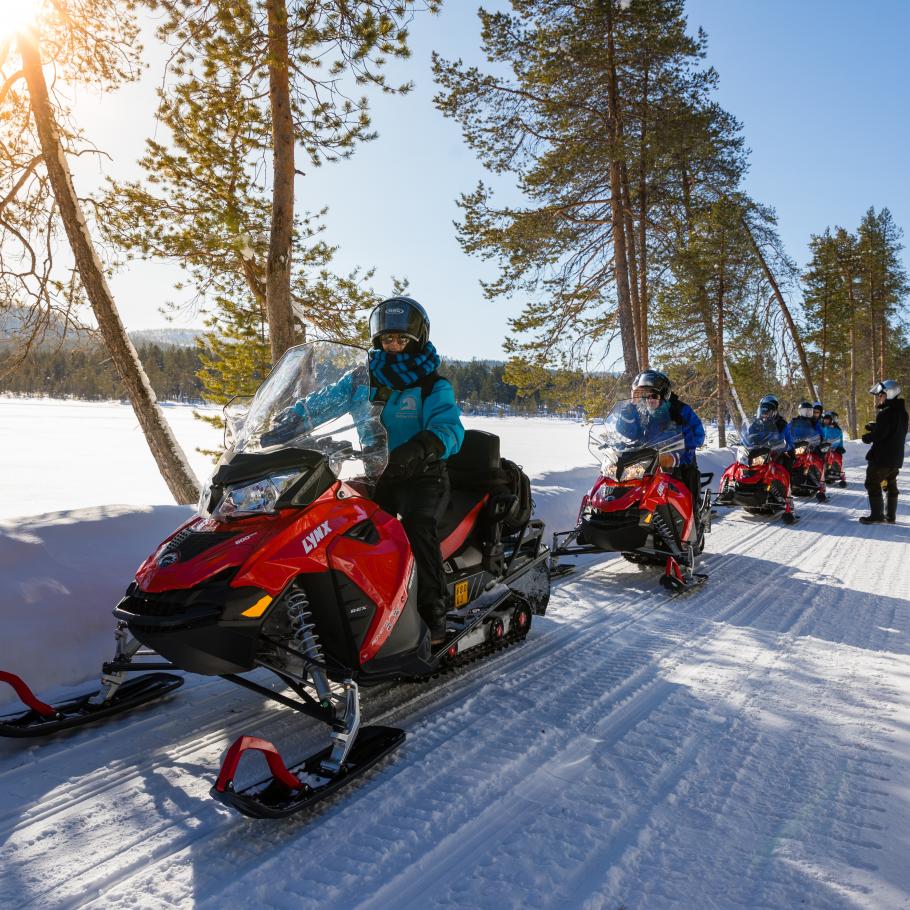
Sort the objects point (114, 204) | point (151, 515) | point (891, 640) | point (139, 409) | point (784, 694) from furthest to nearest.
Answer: point (114, 204)
point (139, 409)
point (151, 515)
point (891, 640)
point (784, 694)

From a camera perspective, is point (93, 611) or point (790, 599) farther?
point (790, 599)

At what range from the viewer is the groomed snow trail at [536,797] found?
2.12 m

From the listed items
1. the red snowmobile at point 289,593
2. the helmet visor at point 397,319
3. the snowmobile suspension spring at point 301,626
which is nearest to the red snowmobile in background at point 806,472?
the helmet visor at point 397,319

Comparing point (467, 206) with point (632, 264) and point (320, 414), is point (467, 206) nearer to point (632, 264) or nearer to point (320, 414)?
point (632, 264)

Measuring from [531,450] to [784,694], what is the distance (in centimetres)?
2504

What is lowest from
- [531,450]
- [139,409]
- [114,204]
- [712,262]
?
[531,450]

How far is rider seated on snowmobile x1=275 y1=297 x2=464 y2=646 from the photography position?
3.35m

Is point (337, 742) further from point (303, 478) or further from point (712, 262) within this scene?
point (712, 262)

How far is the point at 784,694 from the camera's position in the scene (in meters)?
3.62

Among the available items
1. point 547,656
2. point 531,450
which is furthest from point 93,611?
point 531,450

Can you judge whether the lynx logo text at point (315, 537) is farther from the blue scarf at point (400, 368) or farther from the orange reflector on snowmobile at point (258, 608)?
the blue scarf at point (400, 368)

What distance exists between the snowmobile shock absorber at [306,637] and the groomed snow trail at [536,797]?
40 cm

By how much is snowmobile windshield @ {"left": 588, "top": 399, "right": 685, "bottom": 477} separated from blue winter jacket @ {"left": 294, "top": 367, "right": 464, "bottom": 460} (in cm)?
286

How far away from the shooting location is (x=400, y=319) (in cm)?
355
